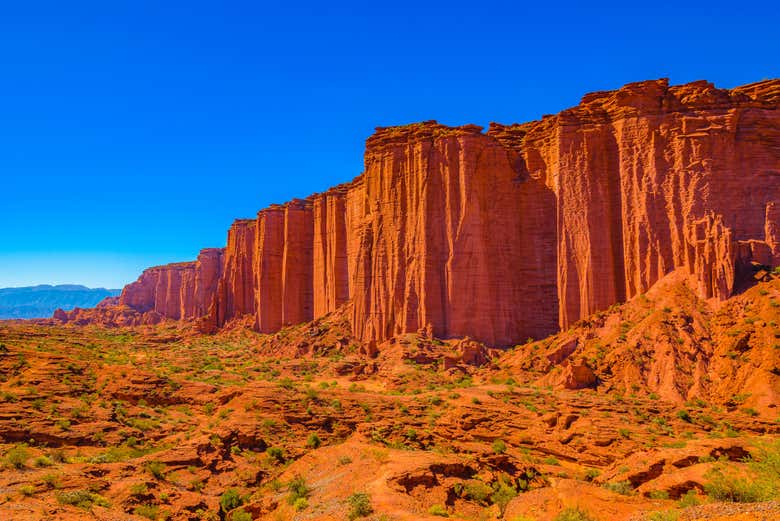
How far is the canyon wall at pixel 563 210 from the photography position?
103 feet

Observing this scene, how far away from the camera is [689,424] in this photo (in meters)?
21.4

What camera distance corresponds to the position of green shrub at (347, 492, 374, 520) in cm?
1213

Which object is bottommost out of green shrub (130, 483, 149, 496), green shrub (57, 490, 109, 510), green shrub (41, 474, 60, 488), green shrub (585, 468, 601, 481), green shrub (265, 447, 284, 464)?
green shrub (585, 468, 601, 481)

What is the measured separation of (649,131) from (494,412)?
21364mm

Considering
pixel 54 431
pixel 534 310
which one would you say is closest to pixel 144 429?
pixel 54 431

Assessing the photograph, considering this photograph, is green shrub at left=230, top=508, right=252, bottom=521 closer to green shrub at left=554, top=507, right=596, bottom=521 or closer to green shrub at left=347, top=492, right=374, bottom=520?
green shrub at left=347, top=492, right=374, bottom=520

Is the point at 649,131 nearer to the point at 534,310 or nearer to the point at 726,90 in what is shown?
the point at 726,90

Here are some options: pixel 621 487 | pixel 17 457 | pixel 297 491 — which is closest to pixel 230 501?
pixel 297 491

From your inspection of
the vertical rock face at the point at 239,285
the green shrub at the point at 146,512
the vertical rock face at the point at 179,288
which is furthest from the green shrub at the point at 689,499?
the vertical rock face at the point at 179,288

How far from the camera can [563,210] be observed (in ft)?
121

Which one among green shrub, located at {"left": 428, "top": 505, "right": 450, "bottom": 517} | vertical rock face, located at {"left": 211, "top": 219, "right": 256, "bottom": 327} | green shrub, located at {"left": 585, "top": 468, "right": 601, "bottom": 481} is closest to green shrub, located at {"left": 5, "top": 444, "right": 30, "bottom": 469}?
green shrub, located at {"left": 428, "top": 505, "right": 450, "bottom": 517}

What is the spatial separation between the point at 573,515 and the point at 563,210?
92.1ft

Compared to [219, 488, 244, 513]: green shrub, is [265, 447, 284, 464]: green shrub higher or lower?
higher

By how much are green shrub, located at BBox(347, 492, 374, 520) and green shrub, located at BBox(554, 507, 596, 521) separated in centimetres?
410
